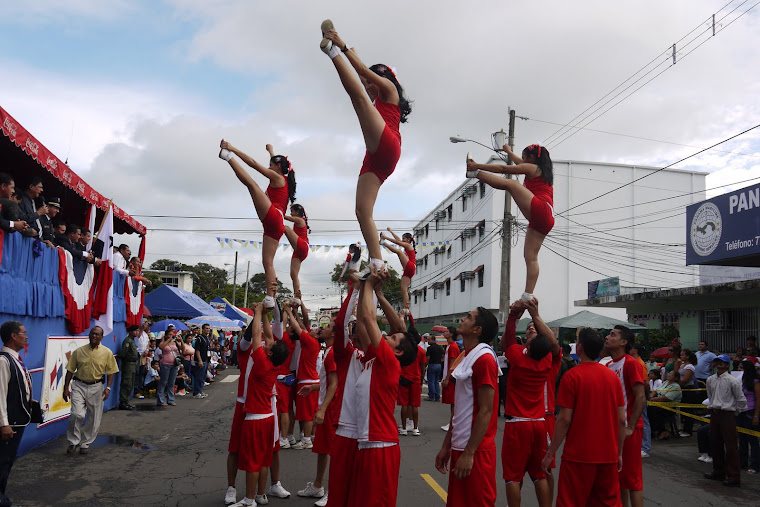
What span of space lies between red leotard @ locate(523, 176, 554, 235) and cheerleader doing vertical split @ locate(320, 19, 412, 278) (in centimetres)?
152

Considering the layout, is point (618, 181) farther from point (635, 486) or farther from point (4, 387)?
point (4, 387)

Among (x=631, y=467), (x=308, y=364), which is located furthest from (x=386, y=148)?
(x=308, y=364)

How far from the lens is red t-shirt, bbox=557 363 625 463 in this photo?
4.76 metres

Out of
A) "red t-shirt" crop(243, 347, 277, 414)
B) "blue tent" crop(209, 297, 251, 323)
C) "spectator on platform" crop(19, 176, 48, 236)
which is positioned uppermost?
"spectator on platform" crop(19, 176, 48, 236)

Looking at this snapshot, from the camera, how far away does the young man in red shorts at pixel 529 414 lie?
5.65 metres

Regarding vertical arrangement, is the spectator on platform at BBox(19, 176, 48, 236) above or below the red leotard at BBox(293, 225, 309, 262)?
above

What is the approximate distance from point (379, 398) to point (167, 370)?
12.7m

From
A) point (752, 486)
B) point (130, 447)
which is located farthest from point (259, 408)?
point (752, 486)

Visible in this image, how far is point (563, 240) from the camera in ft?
119

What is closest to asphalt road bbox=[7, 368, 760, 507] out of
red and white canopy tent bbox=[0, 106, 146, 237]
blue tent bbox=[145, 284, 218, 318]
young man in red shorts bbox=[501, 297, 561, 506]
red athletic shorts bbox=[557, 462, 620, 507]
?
young man in red shorts bbox=[501, 297, 561, 506]

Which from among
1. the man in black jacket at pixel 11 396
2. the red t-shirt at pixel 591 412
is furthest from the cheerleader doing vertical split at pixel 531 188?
the man in black jacket at pixel 11 396

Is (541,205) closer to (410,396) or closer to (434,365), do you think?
(410,396)

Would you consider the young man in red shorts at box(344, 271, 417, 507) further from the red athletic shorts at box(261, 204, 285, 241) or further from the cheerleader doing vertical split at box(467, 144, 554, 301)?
the red athletic shorts at box(261, 204, 285, 241)

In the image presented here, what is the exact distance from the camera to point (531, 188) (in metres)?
5.68
